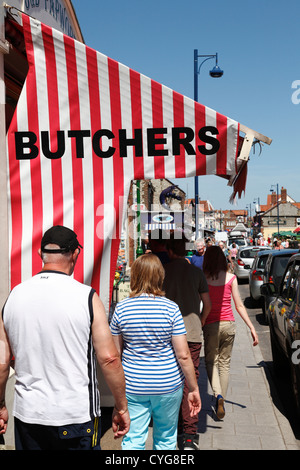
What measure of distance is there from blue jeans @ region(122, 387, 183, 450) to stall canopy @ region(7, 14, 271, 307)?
3.25ft

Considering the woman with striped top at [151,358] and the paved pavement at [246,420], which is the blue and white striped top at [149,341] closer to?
the woman with striped top at [151,358]

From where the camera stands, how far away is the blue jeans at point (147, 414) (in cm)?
354

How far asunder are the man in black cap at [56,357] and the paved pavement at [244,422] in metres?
1.35

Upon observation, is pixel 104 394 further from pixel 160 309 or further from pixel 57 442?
pixel 57 442

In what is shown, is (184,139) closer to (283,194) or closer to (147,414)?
(147,414)

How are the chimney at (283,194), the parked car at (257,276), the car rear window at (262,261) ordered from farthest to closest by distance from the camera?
the chimney at (283,194)
the car rear window at (262,261)
the parked car at (257,276)

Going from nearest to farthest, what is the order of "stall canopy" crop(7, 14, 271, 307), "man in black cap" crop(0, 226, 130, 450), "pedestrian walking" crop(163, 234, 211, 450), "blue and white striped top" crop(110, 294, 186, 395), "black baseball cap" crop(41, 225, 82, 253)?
"man in black cap" crop(0, 226, 130, 450) → "black baseball cap" crop(41, 225, 82, 253) → "blue and white striped top" crop(110, 294, 186, 395) → "stall canopy" crop(7, 14, 271, 307) → "pedestrian walking" crop(163, 234, 211, 450)

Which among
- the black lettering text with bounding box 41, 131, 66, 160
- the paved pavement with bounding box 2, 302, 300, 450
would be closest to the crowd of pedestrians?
the paved pavement with bounding box 2, 302, 300, 450

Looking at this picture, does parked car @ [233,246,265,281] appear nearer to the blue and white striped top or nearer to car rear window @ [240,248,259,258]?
car rear window @ [240,248,259,258]

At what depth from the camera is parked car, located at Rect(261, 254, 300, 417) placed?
5250 mm

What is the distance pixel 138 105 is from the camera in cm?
429

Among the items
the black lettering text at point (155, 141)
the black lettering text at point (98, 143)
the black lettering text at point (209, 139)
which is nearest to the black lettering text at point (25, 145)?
the black lettering text at point (98, 143)

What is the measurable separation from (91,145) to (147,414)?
7.24ft
